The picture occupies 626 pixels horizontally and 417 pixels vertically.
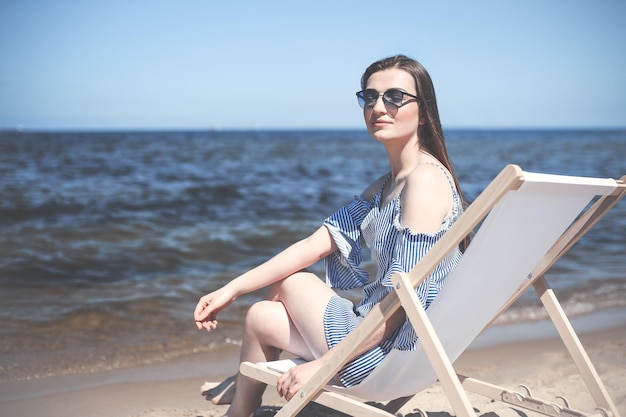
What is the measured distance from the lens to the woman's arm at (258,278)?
2.74 meters

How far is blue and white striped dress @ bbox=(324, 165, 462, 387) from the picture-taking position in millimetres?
2404

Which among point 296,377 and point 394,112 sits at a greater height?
point 394,112

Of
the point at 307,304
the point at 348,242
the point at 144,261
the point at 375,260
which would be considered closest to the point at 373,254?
the point at 375,260

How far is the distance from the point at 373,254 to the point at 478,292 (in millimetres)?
577

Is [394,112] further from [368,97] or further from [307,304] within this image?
[307,304]

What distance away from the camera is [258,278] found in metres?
2.76

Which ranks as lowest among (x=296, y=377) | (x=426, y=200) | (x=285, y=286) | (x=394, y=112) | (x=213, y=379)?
(x=213, y=379)

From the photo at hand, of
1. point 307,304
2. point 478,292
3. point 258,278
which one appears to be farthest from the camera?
point 258,278

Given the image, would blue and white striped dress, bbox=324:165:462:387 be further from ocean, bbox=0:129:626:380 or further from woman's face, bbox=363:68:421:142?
ocean, bbox=0:129:626:380

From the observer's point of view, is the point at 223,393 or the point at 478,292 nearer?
the point at 478,292

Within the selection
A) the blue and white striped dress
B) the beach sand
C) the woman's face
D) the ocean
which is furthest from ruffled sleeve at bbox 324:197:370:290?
the ocean

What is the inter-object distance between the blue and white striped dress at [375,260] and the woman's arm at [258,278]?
0.59 ft

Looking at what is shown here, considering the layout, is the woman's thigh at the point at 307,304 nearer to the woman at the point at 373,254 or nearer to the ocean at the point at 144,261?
the woman at the point at 373,254

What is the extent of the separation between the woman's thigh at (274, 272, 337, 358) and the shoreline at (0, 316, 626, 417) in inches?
31.8
